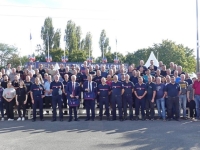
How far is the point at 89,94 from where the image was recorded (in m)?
13.1

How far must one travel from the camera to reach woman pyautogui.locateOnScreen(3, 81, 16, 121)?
13391 millimetres

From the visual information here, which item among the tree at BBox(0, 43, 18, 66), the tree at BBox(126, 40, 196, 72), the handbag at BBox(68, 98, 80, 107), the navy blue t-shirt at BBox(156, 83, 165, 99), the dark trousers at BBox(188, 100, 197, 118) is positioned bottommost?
the dark trousers at BBox(188, 100, 197, 118)

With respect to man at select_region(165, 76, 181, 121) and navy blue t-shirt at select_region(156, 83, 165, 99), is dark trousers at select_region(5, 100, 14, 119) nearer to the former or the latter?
navy blue t-shirt at select_region(156, 83, 165, 99)

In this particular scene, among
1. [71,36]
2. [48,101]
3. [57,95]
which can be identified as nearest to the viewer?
[57,95]

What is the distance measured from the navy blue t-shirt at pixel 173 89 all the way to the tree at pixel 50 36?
191 feet

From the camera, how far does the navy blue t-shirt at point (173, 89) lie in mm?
13164

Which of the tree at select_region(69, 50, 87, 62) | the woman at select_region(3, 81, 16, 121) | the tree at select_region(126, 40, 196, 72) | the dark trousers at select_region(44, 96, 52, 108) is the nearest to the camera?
the woman at select_region(3, 81, 16, 121)

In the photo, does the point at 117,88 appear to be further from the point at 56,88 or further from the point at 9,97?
the point at 9,97

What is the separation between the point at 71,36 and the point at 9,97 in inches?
2382

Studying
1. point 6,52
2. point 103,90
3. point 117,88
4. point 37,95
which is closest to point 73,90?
point 103,90

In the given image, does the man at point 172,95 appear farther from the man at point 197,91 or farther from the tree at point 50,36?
the tree at point 50,36

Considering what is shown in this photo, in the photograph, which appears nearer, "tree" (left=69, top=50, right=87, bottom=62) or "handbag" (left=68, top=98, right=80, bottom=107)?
"handbag" (left=68, top=98, right=80, bottom=107)

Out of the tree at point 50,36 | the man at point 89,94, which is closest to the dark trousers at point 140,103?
the man at point 89,94

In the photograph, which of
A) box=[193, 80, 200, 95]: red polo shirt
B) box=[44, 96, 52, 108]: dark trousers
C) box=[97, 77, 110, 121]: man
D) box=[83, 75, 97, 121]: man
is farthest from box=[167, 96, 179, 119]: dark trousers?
box=[44, 96, 52, 108]: dark trousers
